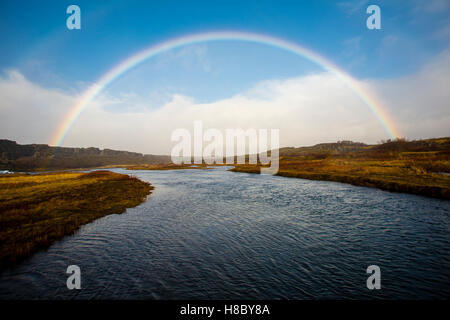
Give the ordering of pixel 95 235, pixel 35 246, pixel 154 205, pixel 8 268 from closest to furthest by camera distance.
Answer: pixel 8 268 → pixel 35 246 → pixel 95 235 → pixel 154 205

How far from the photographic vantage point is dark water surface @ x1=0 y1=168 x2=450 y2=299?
8.69 m

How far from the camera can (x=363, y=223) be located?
57.5 ft

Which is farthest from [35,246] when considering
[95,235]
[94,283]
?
[94,283]

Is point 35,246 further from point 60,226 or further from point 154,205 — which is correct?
point 154,205

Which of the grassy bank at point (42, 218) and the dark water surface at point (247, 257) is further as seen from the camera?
the grassy bank at point (42, 218)

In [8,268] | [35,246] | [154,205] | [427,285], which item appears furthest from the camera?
[154,205]

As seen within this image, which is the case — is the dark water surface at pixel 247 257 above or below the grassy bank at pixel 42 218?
below

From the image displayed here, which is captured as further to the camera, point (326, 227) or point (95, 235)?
point (326, 227)

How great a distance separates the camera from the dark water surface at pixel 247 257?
28.5 feet

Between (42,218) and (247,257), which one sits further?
(42,218)

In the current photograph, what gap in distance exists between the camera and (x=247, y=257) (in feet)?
38.7

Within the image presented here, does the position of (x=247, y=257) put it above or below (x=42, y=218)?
below

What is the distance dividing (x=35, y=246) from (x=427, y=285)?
21.4 meters

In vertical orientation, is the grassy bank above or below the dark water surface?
above
